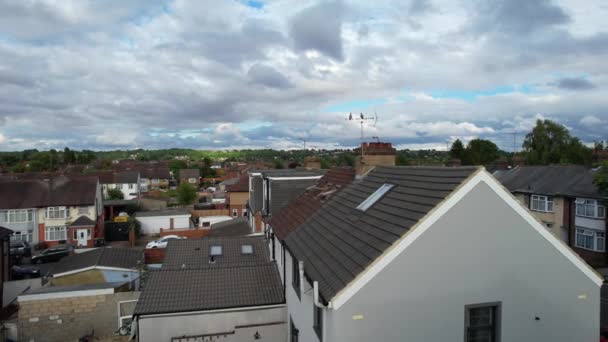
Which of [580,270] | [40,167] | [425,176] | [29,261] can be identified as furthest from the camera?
[40,167]

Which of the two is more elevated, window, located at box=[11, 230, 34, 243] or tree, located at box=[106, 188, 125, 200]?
tree, located at box=[106, 188, 125, 200]

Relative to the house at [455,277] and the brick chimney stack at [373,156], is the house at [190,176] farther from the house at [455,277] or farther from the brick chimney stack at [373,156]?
the house at [455,277]

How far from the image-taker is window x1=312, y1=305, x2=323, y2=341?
7.73 meters

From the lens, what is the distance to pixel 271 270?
1405cm

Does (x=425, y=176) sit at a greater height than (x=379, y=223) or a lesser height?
greater

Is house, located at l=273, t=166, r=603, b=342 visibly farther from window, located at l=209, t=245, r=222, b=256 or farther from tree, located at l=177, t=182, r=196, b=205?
tree, located at l=177, t=182, r=196, b=205

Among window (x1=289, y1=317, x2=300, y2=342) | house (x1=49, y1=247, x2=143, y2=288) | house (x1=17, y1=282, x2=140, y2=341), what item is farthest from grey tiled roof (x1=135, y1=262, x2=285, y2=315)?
house (x1=49, y1=247, x2=143, y2=288)

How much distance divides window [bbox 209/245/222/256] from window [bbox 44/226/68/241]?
94.5 ft

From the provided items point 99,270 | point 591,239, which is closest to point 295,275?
point 99,270

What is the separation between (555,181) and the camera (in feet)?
102

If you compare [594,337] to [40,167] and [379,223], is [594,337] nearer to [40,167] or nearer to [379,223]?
[379,223]

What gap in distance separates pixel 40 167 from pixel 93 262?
338 feet

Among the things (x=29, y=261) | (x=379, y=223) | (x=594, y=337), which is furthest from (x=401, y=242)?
(x=29, y=261)

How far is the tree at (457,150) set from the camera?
80875mm
